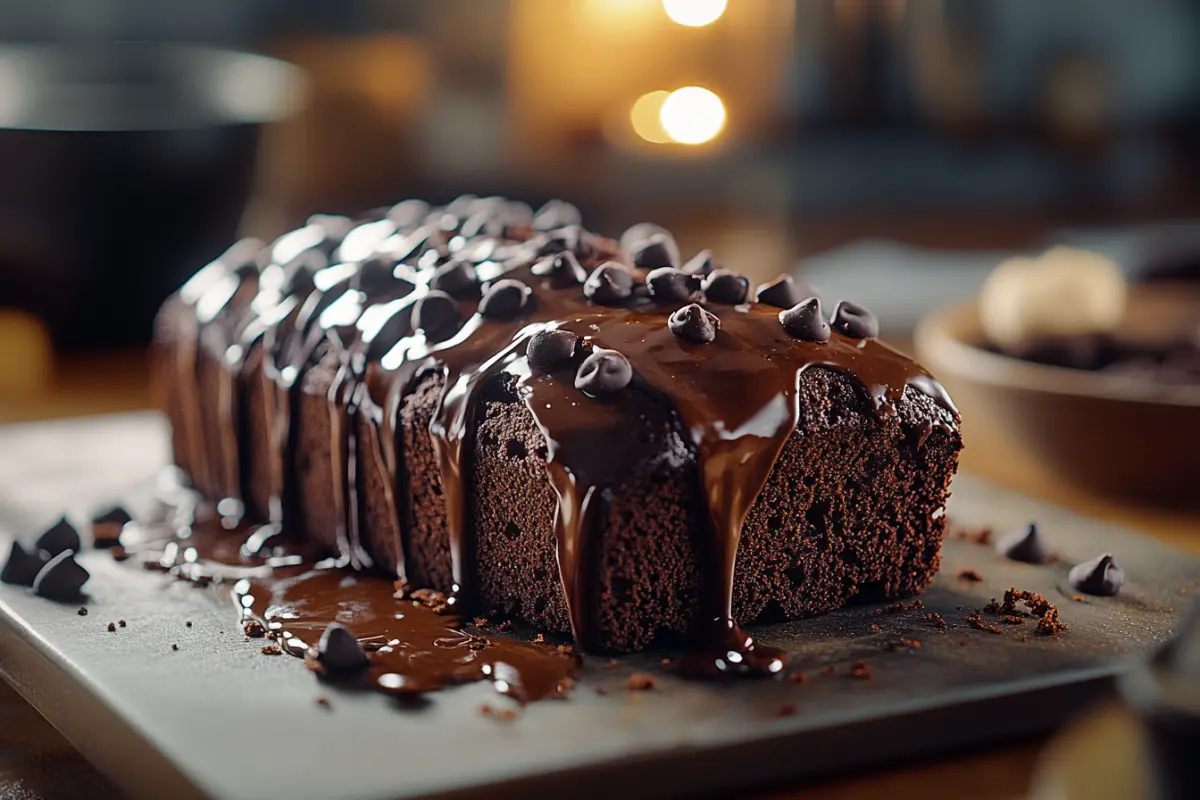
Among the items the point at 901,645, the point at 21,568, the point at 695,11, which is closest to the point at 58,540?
the point at 21,568

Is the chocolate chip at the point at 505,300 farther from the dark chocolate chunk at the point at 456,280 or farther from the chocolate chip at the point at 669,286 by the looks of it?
the chocolate chip at the point at 669,286

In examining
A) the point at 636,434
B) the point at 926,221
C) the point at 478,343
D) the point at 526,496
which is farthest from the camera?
the point at 926,221

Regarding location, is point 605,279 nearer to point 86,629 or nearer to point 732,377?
point 732,377

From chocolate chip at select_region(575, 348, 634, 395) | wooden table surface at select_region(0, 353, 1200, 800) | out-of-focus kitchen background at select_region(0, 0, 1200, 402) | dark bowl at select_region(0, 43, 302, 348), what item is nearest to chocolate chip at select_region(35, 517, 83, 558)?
wooden table surface at select_region(0, 353, 1200, 800)

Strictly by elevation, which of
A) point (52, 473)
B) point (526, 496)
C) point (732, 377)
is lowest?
point (52, 473)

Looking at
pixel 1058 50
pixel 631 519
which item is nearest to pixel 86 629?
pixel 631 519

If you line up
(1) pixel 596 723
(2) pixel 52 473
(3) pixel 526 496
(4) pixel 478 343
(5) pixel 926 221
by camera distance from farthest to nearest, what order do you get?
(5) pixel 926 221, (2) pixel 52 473, (4) pixel 478 343, (3) pixel 526 496, (1) pixel 596 723

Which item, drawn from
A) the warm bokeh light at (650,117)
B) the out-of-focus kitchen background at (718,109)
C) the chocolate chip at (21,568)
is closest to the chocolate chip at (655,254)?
the chocolate chip at (21,568)
